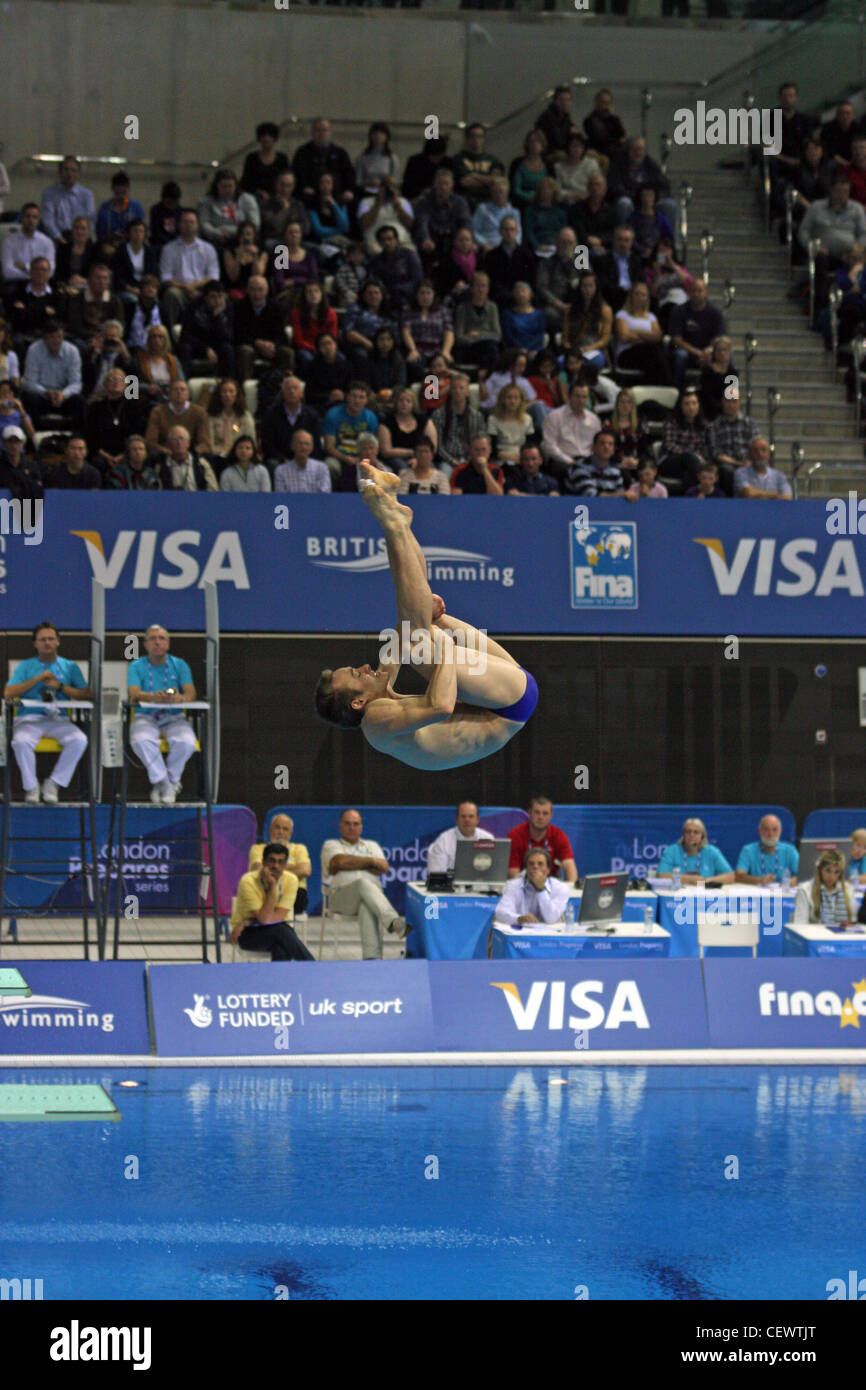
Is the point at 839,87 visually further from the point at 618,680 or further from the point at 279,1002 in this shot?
the point at 279,1002

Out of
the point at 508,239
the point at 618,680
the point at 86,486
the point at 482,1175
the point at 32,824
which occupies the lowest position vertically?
the point at 482,1175

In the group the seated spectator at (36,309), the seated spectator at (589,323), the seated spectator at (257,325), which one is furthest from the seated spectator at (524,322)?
the seated spectator at (36,309)

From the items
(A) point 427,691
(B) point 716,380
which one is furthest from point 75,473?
(A) point 427,691

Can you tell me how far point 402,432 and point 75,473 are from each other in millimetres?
3529

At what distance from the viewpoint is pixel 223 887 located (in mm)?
16281

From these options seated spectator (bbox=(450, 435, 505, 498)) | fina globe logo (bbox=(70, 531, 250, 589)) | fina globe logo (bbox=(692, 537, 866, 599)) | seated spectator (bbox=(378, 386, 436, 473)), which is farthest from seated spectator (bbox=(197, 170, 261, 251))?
fina globe logo (bbox=(692, 537, 866, 599))

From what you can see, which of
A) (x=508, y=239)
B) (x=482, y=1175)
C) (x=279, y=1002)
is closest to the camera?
(x=482, y=1175)

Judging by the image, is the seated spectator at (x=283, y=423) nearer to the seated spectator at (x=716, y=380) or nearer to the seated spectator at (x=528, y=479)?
the seated spectator at (x=528, y=479)

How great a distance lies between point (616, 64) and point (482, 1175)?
18789mm

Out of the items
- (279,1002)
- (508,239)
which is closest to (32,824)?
(279,1002)

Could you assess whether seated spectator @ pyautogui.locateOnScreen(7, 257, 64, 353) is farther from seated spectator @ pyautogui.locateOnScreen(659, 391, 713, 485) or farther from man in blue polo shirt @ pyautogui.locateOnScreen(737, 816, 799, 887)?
man in blue polo shirt @ pyautogui.locateOnScreen(737, 816, 799, 887)

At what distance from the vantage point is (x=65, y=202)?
1969 cm

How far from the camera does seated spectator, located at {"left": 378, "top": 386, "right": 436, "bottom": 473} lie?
16.7 metres

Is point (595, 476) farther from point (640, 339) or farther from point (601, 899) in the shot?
point (601, 899)
